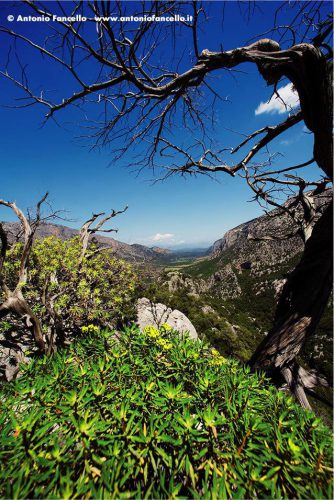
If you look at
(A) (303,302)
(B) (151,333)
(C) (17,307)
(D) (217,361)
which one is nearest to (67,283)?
(C) (17,307)

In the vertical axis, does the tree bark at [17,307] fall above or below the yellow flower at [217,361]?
above

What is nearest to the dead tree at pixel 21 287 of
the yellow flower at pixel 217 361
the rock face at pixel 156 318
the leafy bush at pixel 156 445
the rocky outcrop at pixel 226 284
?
the leafy bush at pixel 156 445

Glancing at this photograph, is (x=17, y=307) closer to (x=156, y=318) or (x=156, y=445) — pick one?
(x=156, y=445)

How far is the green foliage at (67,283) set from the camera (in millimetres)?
7531

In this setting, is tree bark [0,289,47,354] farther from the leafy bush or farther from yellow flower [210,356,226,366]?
yellow flower [210,356,226,366]

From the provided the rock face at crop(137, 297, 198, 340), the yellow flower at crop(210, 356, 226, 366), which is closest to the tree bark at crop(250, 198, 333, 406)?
the yellow flower at crop(210, 356, 226, 366)

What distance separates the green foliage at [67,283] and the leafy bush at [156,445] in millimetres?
5334

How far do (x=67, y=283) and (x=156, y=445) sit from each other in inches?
282

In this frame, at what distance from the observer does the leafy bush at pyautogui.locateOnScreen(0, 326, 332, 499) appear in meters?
1.52

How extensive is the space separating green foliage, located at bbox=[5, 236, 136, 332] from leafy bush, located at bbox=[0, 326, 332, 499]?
5.33 meters

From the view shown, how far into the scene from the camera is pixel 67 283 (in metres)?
8.00

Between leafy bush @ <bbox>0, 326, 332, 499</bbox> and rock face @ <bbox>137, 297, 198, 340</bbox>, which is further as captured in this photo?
rock face @ <bbox>137, 297, 198, 340</bbox>

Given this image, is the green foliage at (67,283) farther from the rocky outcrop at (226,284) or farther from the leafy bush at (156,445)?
the rocky outcrop at (226,284)

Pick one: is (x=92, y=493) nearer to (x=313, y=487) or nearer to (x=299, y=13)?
(x=313, y=487)
